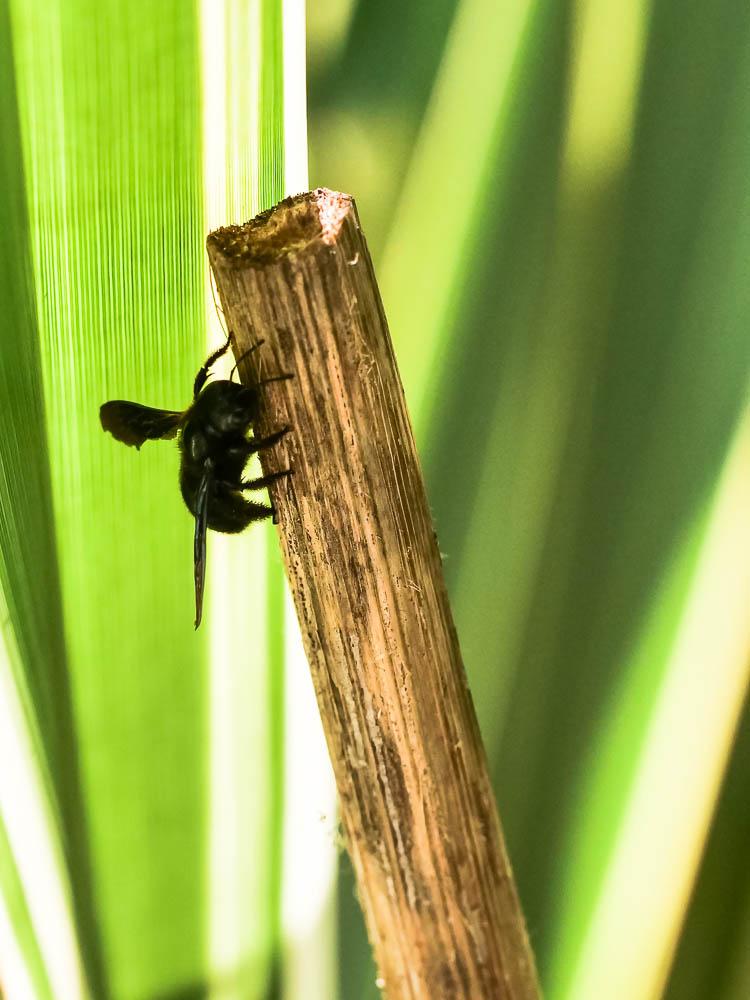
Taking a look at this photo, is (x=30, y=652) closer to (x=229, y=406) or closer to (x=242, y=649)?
(x=242, y=649)

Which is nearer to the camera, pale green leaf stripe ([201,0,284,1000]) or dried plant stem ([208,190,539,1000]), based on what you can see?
dried plant stem ([208,190,539,1000])

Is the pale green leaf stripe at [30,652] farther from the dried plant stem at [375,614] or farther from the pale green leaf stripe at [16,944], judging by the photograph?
the dried plant stem at [375,614]

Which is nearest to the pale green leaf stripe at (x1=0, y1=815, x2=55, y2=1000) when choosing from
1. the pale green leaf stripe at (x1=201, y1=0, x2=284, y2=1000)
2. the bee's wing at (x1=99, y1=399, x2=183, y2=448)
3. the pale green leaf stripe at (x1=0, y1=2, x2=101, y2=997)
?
the pale green leaf stripe at (x1=0, y1=2, x2=101, y2=997)

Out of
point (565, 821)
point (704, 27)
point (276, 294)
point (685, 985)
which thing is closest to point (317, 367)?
point (276, 294)

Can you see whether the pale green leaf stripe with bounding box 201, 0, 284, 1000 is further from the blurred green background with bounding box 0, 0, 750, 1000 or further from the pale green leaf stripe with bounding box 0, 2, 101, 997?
the pale green leaf stripe with bounding box 0, 2, 101, 997

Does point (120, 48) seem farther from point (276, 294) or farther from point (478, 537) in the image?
point (478, 537)

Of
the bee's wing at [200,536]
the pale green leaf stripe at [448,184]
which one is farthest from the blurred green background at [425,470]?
the bee's wing at [200,536]
